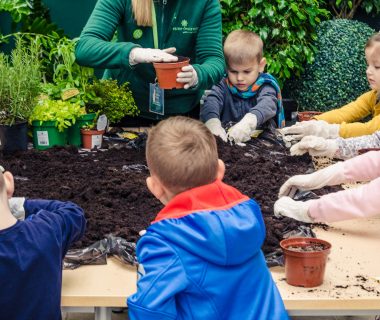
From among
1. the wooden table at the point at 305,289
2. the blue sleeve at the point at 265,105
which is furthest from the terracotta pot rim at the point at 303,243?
the blue sleeve at the point at 265,105

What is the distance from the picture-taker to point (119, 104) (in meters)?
3.48

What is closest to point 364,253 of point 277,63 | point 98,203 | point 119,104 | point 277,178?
point 277,178

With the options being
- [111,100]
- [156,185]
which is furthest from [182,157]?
[111,100]

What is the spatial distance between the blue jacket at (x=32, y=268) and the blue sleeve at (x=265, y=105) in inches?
73.7

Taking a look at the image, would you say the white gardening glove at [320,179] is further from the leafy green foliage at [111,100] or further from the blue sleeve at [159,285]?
the leafy green foliage at [111,100]

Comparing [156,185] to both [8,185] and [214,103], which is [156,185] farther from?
[214,103]

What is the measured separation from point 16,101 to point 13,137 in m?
0.17

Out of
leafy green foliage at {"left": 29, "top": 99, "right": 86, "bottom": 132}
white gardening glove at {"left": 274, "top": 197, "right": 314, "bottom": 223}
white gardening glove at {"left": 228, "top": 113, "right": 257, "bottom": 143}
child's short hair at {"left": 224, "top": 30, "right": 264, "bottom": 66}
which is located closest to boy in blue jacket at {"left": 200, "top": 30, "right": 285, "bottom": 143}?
child's short hair at {"left": 224, "top": 30, "right": 264, "bottom": 66}

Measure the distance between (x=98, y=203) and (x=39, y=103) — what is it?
3.65 feet

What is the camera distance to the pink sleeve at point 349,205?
2.25 meters

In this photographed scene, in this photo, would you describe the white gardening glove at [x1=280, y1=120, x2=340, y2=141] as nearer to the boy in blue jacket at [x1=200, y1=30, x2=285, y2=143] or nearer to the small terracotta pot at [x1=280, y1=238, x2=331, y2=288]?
the boy in blue jacket at [x1=200, y1=30, x2=285, y2=143]

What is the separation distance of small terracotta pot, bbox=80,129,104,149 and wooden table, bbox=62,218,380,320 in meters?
1.37

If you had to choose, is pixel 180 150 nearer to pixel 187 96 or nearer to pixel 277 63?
pixel 187 96

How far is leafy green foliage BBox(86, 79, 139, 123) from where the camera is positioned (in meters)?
3.48
